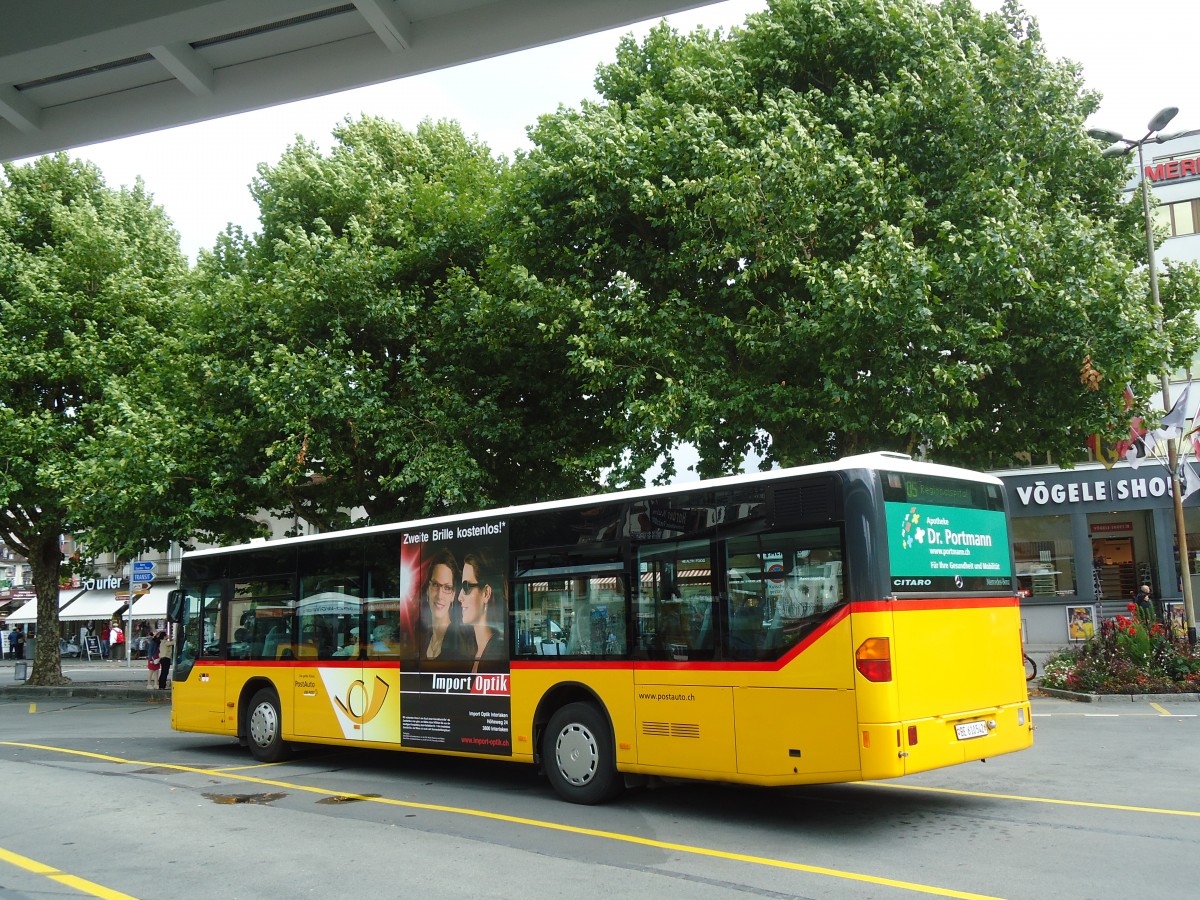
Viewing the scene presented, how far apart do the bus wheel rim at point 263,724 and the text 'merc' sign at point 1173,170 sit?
105ft

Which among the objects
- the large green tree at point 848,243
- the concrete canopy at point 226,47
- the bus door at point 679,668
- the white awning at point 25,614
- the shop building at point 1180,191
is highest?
the shop building at point 1180,191

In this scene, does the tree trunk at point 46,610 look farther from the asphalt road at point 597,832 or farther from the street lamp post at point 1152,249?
the street lamp post at point 1152,249

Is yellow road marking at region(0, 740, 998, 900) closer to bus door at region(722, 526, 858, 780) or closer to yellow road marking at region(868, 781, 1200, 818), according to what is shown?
bus door at region(722, 526, 858, 780)

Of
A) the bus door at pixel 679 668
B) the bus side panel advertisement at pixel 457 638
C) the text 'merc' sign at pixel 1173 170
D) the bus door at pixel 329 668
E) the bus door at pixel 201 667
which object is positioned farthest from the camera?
the text 'merc' sign at pixel 1173 170

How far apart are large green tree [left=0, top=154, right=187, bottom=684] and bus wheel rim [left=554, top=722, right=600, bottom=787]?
18343 millimetres

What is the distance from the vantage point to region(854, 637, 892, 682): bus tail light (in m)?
7.52

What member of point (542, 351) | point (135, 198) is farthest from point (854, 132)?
point (135, 198)

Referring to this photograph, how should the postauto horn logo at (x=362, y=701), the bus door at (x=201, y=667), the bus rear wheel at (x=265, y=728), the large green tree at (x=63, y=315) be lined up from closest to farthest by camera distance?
the postauto horn logo at (x=362, y=701) < the bus rear wheel at (x=265, y=728) < the bus door at (x=201, y=667) < the large green tree at (x=63, y=315)

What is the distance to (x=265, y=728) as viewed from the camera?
13141 millimetres

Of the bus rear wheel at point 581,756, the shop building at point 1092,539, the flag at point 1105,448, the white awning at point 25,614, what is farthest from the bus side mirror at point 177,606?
the white awning at point 25,614

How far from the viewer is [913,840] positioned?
299 inches

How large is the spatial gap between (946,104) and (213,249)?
16219 millimetres

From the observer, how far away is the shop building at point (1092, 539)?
101ft

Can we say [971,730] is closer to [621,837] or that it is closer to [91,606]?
[621,837]
